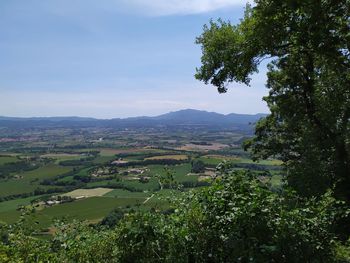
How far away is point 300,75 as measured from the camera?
16781mm

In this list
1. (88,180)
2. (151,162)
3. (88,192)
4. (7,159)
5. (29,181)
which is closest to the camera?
(88,192)

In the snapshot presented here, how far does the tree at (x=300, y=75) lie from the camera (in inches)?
349

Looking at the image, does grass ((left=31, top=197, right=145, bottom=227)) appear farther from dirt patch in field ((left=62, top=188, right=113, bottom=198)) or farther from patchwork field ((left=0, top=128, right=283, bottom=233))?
dirt patch in field ((left=62, top=188, right=113, bottom=198))

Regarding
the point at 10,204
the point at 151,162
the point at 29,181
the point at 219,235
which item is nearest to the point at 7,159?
the point at 29,181

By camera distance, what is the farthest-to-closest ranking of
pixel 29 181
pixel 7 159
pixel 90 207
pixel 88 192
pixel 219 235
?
→ pixel 7 159 → pixel 29 181 → pixel 88 192 → pixel 90 207 → pixel 219 235

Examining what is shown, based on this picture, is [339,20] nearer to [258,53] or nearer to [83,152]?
[258,53]

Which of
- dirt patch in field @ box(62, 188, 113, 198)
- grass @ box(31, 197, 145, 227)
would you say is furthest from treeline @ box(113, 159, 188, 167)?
grass @ box(31, 197, 145, 227)

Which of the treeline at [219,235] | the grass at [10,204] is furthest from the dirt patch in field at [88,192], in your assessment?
the treeline at [219,235]

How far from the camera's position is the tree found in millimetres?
8859

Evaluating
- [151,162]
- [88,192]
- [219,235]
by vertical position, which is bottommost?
[88,192]

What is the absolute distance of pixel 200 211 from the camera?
5.59 meters

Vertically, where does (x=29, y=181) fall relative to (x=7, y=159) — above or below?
below

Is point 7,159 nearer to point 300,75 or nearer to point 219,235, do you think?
point 300,75

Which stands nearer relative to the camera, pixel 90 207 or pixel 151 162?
pixel 90 207
